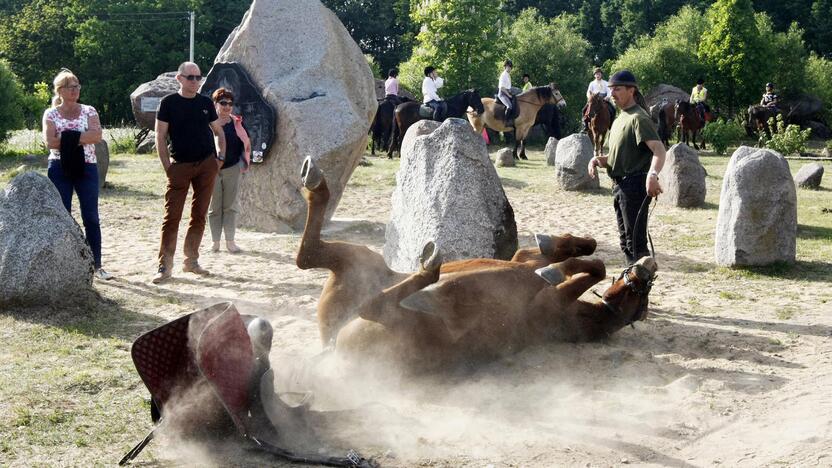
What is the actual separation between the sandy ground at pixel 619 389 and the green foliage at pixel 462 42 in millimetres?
23005

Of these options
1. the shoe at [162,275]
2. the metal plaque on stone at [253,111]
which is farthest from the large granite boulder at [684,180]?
the shoe at [162,275]

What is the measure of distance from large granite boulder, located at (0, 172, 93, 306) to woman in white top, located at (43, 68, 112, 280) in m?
0.56

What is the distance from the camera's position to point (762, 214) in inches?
326

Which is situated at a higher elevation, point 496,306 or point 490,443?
point 496,306

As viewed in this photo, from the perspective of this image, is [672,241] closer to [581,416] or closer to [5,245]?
[581,416]

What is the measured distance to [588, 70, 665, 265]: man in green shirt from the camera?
643 centimetres

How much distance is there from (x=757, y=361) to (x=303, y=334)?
120 inches

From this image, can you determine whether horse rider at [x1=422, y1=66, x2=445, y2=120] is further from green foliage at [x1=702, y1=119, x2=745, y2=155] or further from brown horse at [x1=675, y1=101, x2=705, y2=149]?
green foliage at [x1=702, y1=119, x2=745, y2=155]

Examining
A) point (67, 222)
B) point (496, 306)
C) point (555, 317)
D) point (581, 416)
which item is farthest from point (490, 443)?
point (67, 222)

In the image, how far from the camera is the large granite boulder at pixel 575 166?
14320 mm

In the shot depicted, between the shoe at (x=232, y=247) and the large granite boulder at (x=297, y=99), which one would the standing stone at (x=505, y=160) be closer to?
the large granite boulder at (x=297, y=99)

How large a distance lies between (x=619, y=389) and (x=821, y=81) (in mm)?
31315

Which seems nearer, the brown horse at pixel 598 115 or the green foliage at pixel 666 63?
the brown horse at pixel 598 115

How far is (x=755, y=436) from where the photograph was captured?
13.5ft
